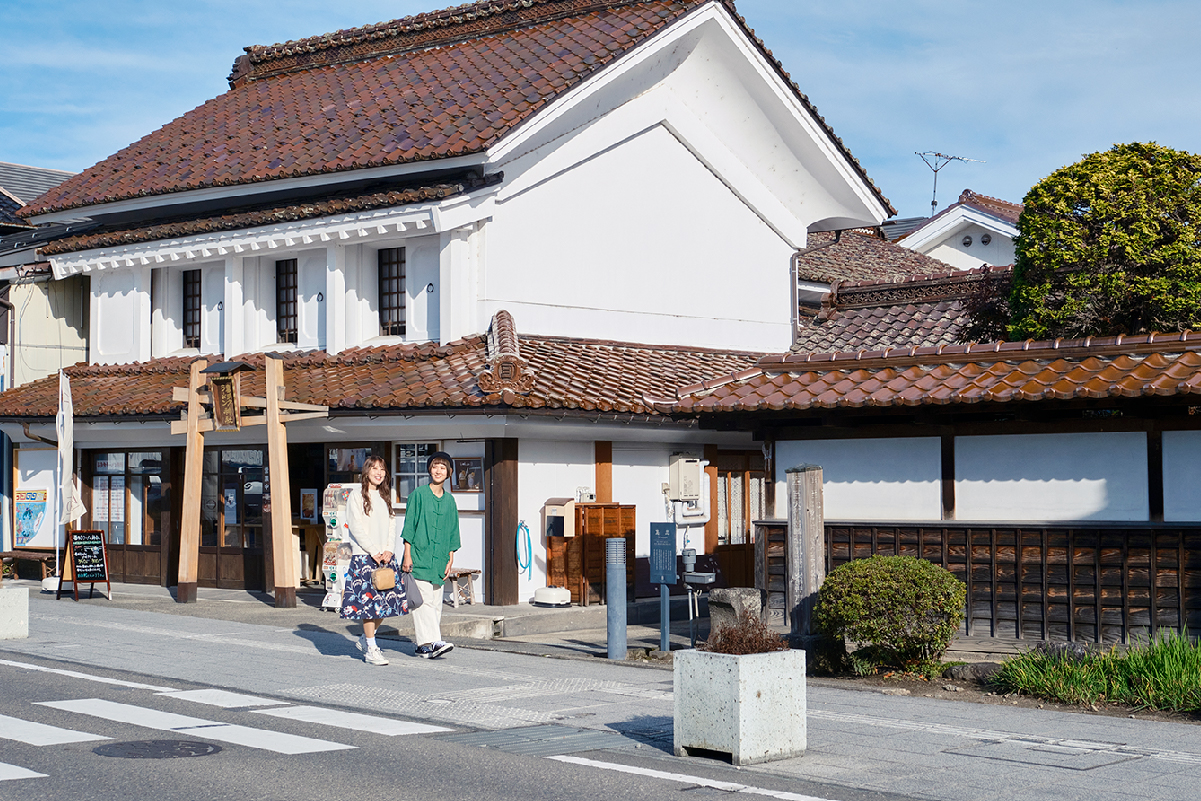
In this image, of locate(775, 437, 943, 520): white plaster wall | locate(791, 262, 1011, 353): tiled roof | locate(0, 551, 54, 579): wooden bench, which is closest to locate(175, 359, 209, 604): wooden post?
locate(0, 551, 54, 579): wooden bench

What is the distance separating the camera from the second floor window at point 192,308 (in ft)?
78.6

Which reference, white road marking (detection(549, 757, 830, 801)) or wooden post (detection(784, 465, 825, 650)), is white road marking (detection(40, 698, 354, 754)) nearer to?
white road marking (detection(549, 757, 830, 801))

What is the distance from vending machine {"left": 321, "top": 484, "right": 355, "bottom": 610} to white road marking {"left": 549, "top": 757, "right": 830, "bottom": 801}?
1031cm

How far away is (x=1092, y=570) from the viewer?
13.2 metres

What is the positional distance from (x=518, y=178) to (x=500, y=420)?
171 inches

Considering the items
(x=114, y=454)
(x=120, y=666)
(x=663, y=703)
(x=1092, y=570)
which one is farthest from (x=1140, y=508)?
(x=114, y=454)

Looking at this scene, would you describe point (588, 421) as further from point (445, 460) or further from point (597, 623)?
point (445, 460)

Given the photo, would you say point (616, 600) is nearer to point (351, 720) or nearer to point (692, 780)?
point (351, 720)

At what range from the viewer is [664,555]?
14.1 metres

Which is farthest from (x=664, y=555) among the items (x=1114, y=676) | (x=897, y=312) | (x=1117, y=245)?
(x=897, y=312)

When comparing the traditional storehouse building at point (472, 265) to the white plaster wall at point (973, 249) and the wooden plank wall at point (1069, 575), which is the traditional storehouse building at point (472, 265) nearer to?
the wooden plank wall at point (1069, 575)

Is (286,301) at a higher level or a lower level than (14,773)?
higher

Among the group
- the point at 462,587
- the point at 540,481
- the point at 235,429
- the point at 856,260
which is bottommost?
the point at 462,587

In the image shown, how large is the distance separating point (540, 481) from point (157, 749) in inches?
427
